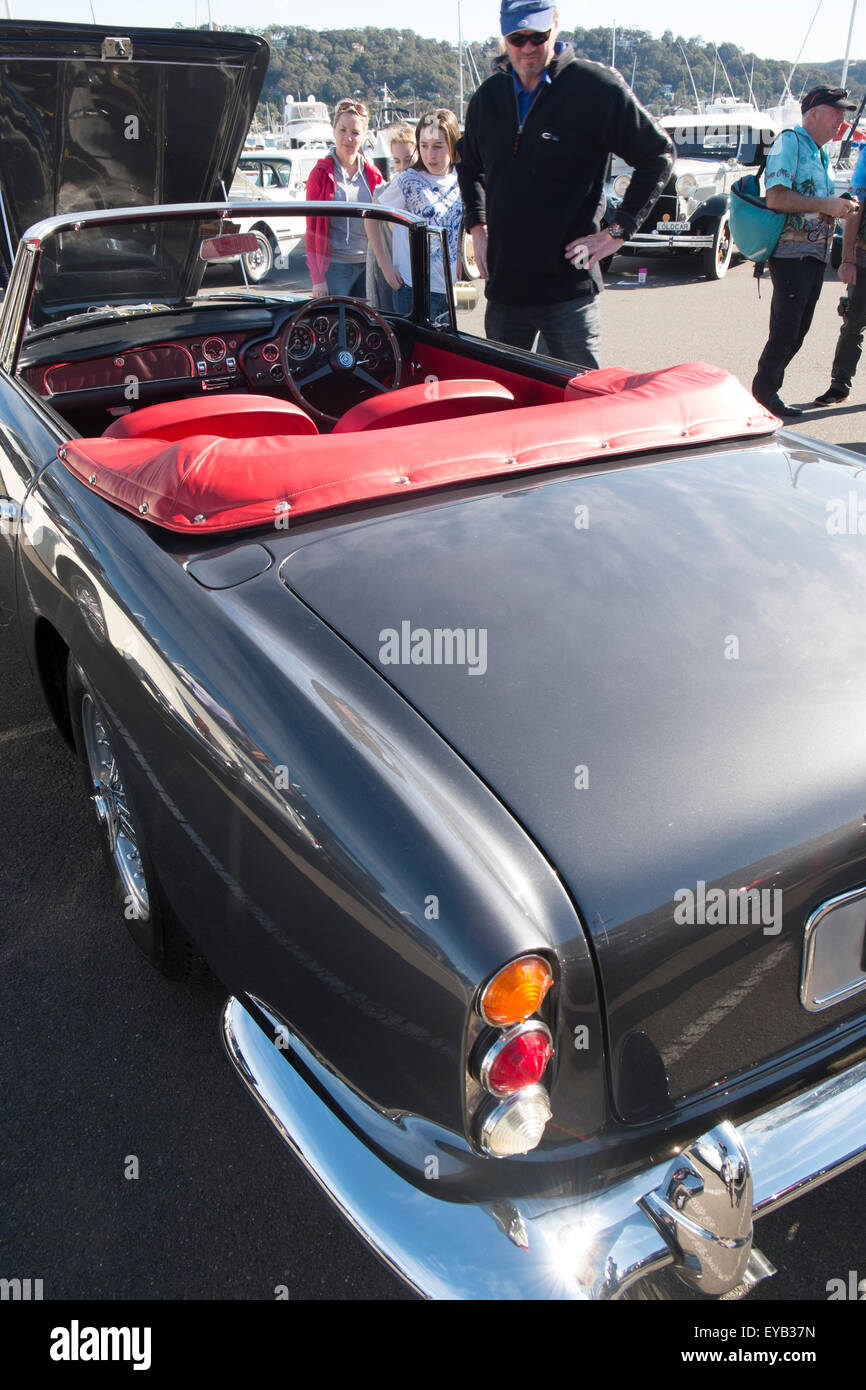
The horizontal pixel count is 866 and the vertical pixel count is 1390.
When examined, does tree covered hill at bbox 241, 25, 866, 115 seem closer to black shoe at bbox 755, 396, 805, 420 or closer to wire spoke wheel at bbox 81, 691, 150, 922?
black shoe at bbox 755, 396, 805, 420

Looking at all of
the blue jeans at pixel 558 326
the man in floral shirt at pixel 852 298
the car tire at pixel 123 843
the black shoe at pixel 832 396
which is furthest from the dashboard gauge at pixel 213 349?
the black shoe at pixel 832 396

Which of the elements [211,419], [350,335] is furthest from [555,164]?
[211,419]

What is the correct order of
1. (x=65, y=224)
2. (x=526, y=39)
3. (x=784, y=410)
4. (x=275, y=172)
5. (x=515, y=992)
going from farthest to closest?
(x=275, y=172)
(x=784, y=410)
(x=526, y=39)
(x=65, y=224)
(x=515, y=992)

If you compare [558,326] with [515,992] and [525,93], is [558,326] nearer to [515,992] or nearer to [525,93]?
[525,93]

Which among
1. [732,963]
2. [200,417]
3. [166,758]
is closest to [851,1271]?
[732,963]

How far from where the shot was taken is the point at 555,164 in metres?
3.83

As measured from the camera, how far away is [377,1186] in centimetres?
141

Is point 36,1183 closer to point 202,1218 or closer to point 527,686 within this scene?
point 202,1218

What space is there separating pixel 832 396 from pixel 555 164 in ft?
11.3

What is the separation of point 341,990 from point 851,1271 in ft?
3.76

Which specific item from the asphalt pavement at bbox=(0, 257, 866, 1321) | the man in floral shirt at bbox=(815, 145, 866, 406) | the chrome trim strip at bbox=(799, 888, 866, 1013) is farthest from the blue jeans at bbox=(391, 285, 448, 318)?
the man in floral shirt at bbox=(815, 145, 866, 406)

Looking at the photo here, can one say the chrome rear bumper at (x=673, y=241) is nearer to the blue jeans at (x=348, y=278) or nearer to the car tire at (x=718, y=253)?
the car tire at (x=718, y=253)

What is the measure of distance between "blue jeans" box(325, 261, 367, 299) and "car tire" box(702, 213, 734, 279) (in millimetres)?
9214
